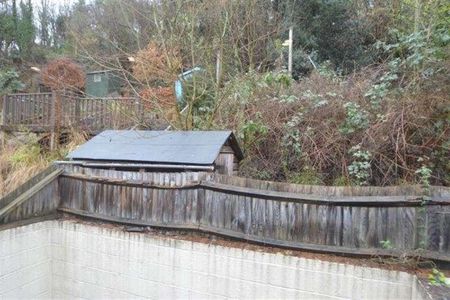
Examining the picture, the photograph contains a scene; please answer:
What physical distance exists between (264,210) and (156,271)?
1.45m

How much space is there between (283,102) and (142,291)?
3.48m

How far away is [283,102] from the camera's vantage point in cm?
571

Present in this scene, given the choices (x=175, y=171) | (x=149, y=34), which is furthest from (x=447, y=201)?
(x=149, y=34)

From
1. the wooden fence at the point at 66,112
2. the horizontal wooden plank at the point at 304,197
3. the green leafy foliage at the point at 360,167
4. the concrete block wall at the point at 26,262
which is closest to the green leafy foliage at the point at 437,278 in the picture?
the horizontal wooden plank at the point at 304,197

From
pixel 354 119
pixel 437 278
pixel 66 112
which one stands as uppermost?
pixel 66 112

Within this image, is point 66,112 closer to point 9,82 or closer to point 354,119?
point 354,119

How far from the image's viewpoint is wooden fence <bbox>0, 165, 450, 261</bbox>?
3.07 meters

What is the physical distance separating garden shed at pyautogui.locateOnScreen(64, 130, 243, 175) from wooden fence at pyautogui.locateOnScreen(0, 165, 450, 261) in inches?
4.4

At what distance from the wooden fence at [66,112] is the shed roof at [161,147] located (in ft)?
9.50

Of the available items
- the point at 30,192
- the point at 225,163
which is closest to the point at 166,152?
the point at 225,163

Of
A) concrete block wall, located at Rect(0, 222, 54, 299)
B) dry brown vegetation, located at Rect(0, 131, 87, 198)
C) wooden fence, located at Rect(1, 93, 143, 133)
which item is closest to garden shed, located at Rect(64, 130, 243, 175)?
concrete block wall, located at Rect(0, 222, 54, 299)

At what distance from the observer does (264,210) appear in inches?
144

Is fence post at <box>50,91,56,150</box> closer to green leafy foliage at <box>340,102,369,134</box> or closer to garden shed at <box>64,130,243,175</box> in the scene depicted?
garden shed at <box>64,130,243,175</box>

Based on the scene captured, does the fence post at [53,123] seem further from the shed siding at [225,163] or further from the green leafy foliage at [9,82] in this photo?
the green leafy foliage at [9,82]
